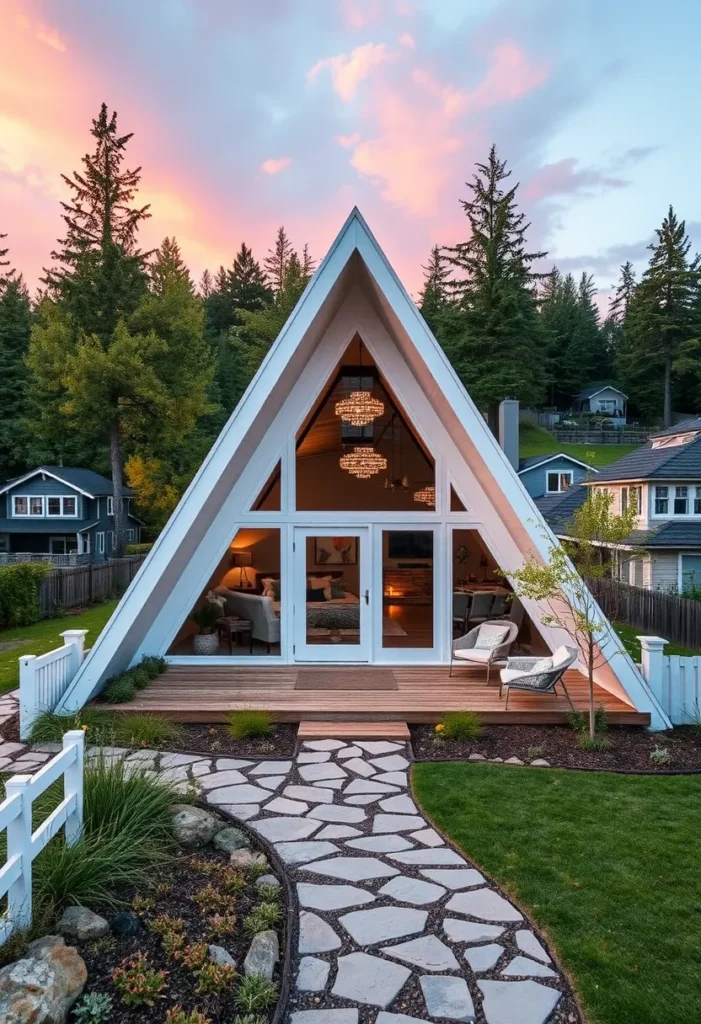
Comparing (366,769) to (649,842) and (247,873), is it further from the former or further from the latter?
(649,842)

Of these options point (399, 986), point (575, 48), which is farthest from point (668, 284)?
point (399, 986)

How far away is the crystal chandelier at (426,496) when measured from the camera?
8703 millimetres

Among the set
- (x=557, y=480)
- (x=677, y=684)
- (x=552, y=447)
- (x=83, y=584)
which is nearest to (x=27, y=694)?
(x=677, y=684)

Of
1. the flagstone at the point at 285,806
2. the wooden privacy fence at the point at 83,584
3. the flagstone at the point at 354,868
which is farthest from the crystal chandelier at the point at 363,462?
the wooden privacy fence at the point at 83,584

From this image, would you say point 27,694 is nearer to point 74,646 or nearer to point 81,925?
point 74,646

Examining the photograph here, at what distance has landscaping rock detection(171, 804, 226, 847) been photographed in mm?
4172

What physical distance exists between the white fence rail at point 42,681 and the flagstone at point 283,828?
2.99m

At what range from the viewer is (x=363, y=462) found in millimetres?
8711

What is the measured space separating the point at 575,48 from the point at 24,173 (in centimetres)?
1150

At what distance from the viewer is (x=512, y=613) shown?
9359 mm

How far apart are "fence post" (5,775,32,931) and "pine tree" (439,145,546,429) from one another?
114 feet

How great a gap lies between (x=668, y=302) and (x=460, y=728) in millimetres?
48056

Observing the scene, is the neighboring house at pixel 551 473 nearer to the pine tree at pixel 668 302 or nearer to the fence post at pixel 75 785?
the pine tree at pixel 668 302

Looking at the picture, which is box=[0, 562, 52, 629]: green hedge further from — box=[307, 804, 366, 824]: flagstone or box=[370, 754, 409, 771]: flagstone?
box=[307, 804, 366, 824]: flagstone
